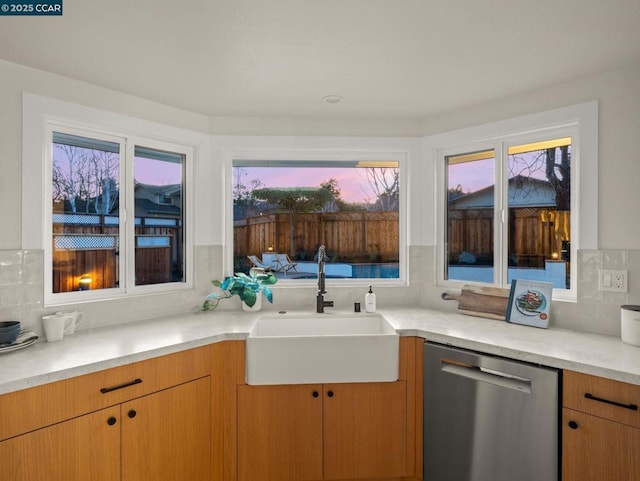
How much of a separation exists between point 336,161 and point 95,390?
2.06 meters

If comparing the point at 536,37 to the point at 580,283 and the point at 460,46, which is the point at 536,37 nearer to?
the point at 460,46

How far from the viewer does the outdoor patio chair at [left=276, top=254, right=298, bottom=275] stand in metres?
2.86

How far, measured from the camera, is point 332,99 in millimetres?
2348

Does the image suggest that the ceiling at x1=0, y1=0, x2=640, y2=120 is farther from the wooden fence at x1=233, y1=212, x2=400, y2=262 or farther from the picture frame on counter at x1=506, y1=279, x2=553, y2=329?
the picture frame on counter at x1=506, y1=279, x2=553, y2=329

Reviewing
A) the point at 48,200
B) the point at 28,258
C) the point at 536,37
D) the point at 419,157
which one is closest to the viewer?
the point at 536,37

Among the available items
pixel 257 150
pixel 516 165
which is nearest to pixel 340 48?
pixel 257 150

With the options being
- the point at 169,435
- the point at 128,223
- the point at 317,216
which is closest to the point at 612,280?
the point at 317,216

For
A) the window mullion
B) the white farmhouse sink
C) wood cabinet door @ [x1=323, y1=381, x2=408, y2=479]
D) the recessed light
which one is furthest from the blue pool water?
the window mullion

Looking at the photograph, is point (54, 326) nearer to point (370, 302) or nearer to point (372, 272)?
point (370, 302)

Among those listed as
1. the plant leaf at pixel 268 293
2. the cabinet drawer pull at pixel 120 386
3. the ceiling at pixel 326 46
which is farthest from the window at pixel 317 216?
the cabinet drawer pull at pixel 120 386

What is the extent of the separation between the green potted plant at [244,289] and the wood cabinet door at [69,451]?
101cm

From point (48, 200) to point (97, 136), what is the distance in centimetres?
47

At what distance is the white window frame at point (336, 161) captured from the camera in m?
2.80

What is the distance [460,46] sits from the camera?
172cm
